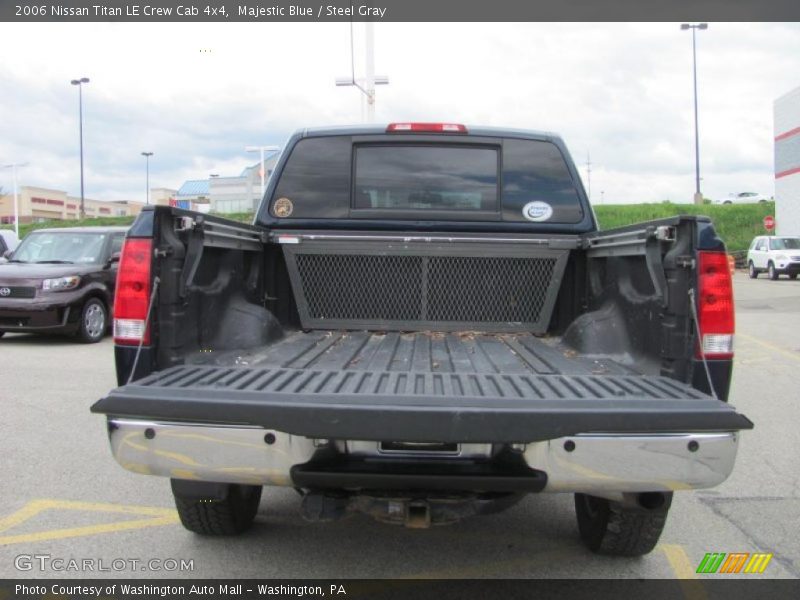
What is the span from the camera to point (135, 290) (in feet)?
9.70

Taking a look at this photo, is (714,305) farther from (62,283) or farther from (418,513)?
(62,283)

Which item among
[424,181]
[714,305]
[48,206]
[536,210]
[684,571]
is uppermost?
[48,206]

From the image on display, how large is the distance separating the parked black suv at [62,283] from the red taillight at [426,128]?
8.15m

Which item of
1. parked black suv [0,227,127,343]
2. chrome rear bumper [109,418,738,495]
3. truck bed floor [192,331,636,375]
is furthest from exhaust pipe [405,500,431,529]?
parked black suv [0,227,127,343]

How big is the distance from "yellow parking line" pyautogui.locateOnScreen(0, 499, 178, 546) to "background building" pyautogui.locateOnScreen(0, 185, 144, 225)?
234 ft

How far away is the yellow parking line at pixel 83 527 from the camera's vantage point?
12.3ft

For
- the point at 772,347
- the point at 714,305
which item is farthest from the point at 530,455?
the point at 772,347

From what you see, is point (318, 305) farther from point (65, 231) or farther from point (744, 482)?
point (65, 231)

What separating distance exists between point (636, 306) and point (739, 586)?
138 centimetres

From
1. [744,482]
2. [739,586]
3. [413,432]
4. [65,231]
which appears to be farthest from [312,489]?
[65,231]

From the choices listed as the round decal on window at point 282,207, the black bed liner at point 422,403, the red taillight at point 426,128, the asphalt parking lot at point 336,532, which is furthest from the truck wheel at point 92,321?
the black bed liner at point 422,403

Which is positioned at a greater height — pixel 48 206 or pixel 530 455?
pixel 48 206

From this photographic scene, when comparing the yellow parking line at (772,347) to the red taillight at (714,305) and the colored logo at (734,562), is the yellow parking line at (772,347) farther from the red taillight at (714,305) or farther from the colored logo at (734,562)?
the red taillight at (714,305)

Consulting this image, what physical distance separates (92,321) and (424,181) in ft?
28.2
